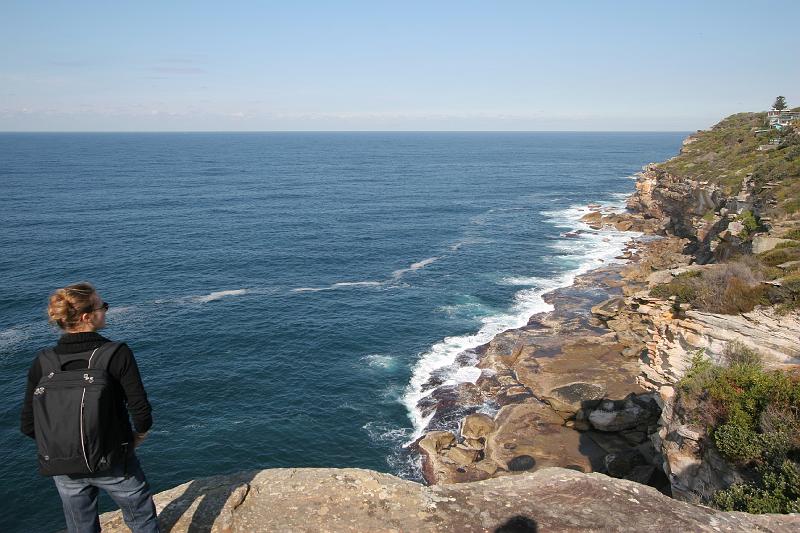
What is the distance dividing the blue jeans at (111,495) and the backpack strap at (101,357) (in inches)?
63.9

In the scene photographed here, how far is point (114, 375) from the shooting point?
263 inches

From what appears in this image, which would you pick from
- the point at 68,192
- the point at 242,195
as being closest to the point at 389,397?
the point at 242,195

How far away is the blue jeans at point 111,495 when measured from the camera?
23.5 ft

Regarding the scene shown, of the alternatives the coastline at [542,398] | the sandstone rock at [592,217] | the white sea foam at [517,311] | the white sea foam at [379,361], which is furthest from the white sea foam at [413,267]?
the sandstone rock at [592,217]

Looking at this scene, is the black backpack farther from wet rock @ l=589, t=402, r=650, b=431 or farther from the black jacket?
wet rock @ l=589, t=402, r=650, b=431

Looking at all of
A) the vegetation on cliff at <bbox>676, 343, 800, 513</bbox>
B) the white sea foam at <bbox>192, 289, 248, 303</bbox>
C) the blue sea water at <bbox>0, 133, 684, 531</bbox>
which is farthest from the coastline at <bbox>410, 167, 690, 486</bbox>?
the white sea foam at <bbox>192, 289, 248, 303</bbox>

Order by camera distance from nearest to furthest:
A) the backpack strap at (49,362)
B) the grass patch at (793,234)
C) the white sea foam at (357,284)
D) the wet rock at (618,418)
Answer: the backpack strap at (49,362) → the wet rock at (618,418) → the grass patch at (793,234) → the white sea foam at (357,284)

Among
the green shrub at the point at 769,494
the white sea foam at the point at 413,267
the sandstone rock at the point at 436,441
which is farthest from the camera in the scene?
the white sea foam at the point at 413,267

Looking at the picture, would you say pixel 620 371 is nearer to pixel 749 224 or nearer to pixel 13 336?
pixel 749 224

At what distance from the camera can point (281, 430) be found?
36.9 m

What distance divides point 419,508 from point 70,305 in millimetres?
7655

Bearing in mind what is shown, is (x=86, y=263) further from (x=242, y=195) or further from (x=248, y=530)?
(x=248, y=530)

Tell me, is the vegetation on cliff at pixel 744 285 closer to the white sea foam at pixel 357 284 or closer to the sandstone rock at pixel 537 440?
the sandstone rock at pixel 537 440

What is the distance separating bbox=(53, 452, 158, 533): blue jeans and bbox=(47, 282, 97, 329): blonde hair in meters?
2.18
